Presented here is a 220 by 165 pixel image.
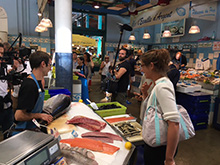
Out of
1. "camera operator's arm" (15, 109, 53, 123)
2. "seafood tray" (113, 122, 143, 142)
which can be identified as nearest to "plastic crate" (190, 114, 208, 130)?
"seafood tray" (113, 122, 143, 142)

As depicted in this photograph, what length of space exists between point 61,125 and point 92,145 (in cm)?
57

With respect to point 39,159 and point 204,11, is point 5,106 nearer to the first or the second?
point 39,159

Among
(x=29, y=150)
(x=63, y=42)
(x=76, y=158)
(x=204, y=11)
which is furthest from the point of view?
(x=204, y=11)

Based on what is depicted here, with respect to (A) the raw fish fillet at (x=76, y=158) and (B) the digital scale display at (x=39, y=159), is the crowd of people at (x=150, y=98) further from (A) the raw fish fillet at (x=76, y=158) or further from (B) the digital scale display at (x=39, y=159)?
(B) the digital scale display at (x=39, y=159)

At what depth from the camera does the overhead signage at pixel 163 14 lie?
5719 millimetres

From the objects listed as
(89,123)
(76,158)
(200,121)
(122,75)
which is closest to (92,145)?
(76,158)

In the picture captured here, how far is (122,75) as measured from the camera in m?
3.83

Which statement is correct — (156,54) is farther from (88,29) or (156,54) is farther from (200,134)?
(88,29)

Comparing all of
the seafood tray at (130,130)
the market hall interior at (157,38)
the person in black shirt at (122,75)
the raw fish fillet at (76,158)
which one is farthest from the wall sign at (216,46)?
the raw fish fillet at (76,158)

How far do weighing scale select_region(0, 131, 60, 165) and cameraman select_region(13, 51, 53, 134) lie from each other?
59 centimetres

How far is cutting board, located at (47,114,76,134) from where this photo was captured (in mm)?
1837

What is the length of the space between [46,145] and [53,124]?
0.97 metres

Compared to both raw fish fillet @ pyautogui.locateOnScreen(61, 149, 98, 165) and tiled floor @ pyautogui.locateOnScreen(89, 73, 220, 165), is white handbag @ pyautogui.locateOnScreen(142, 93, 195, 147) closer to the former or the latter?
raw fish fillet @ pyautogui.locateOnScreen(61, 149, 98, 165)

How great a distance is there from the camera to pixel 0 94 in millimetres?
2723
